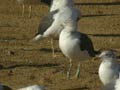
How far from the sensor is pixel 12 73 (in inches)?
523

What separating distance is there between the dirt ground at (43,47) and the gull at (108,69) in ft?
2.48

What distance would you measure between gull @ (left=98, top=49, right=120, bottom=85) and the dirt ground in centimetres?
76

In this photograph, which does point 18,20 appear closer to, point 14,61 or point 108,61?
point 14,61

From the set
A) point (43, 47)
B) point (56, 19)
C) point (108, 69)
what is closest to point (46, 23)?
point (56, 19)

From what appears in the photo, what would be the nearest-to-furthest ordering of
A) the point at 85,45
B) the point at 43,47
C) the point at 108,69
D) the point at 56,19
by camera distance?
1. the point at 108,69
2. the point at 85,45
3. the point at 56,19
4. the point at 43,47

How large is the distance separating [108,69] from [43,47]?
14.9ft

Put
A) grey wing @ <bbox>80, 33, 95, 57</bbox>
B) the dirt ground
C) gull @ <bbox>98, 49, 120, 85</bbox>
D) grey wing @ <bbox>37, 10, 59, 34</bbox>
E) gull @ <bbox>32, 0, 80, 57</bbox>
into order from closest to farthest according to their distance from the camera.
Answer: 1. gull @ <bbox>98, 49, 120, 85</bbox>
2. the dirt ground
3. grey wing @ <bbox>80, 33, 95, 57</bbox>
4. gull @ <bbox>32, 0, 80, 57</bbox>
5. grey wing @ <bbox>37, 10, 59, 34</bbox>

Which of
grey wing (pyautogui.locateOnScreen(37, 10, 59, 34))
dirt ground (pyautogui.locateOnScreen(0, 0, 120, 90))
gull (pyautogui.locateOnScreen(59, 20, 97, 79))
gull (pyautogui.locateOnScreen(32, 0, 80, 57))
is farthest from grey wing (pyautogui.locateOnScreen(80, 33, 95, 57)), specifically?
grey wing (pyautogui.locateOnScreen(37, 10, 59, 34))

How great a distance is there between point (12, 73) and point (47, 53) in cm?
208

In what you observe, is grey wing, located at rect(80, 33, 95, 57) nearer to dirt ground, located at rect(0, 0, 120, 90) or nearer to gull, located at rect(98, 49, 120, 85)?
dirt ground, located at rect(0, 0, 120, 90)

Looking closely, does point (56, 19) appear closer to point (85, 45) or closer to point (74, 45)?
point (85, 45)

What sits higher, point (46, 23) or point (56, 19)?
point (56, 19)

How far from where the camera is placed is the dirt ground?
42.1 ft

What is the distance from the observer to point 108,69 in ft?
37.9
